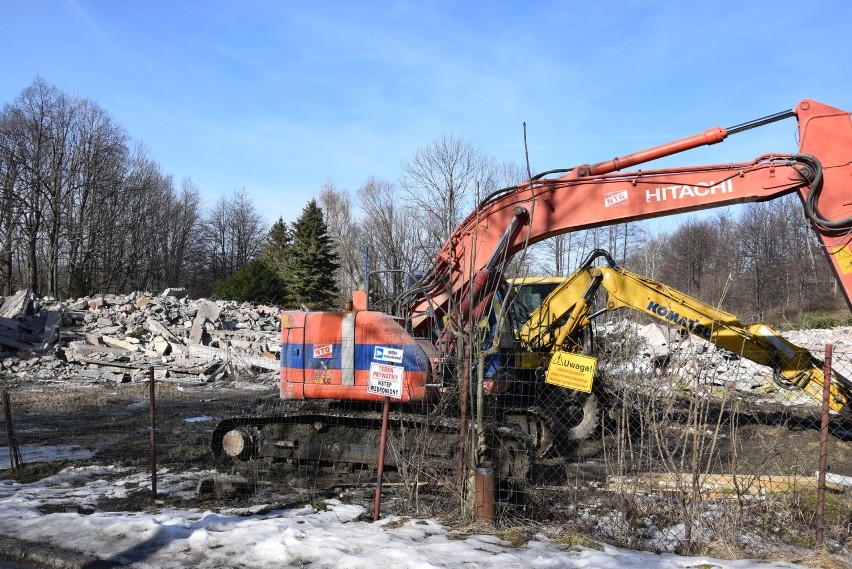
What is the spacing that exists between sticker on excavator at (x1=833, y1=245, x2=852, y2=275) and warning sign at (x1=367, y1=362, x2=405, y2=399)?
15.7 feet

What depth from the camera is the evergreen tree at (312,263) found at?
4571cm

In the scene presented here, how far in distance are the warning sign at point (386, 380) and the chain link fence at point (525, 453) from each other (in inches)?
24.9

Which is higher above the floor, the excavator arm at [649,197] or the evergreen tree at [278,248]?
the evergreen tree at [278,248]

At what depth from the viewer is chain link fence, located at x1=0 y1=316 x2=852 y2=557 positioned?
5770 millimetres

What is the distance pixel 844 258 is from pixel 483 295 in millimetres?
3968

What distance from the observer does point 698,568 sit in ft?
15.8

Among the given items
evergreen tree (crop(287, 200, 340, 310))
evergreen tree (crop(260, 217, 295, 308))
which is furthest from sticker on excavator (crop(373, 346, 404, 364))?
evergreen tree (crop(260, 217, 295, 308))

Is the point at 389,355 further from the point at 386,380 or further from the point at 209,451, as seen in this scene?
the point at 209,451

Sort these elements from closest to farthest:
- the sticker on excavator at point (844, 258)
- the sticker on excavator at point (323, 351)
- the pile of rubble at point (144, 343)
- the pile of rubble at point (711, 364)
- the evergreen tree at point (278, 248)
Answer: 1. the pile of rubble at point (711, 364)
2. the sticker on excavator at point (844, 258)
3. the sticker on excavator at point (323, 351)
4. the pile of rubble at point (144, 343)
5. the evergreen tree at point (278, 248)

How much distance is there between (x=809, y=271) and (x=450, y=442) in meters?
47.8

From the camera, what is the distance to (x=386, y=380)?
6277 mm

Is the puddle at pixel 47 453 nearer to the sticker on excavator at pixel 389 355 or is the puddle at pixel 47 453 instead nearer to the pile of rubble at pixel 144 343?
the sticker on excavator at pixel 389 355

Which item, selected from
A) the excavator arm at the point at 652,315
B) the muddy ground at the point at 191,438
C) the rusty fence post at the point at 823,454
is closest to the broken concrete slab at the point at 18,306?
the muddy ground at the point at 191,438

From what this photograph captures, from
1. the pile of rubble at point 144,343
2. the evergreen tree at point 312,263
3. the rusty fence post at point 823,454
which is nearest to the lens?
the rusty fence post at point 823,454
